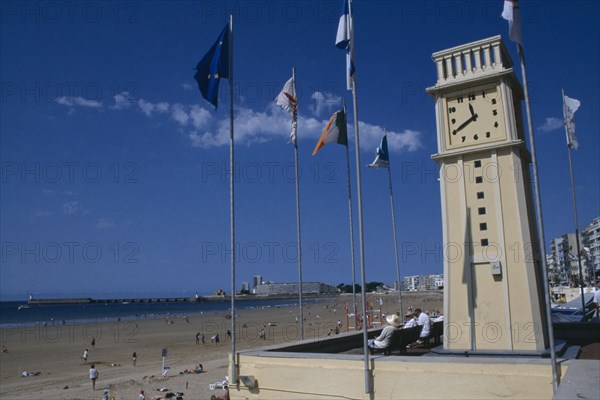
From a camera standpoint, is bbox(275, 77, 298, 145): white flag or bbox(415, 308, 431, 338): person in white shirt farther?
bbox(275, 77, 298, 145): white flag

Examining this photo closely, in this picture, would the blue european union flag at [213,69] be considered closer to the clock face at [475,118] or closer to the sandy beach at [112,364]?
the clock face at [475,118]

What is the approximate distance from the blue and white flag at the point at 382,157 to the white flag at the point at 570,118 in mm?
6407

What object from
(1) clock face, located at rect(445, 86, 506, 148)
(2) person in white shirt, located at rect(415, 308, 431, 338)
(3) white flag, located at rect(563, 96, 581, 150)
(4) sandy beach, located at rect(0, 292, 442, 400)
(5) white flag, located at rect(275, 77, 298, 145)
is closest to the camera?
(1) clock face, located at rect(445, 86, 506, 148)

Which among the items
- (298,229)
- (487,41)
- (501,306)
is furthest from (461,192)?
(298,229)

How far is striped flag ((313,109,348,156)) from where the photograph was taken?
539 inches

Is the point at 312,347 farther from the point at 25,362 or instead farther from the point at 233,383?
the point at 25,362

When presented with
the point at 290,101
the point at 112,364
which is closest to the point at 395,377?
the point at 290,101

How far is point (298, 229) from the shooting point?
14281 mm

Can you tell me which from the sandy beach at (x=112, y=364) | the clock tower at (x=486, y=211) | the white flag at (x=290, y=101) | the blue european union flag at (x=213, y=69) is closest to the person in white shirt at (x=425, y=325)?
the clock tower at (x=486, y=211)

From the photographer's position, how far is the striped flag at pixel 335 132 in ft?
44.9

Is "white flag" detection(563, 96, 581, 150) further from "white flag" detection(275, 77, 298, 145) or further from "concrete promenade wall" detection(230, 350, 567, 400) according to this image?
"concrete promenade wall" detection(230, 350, 567, 400)

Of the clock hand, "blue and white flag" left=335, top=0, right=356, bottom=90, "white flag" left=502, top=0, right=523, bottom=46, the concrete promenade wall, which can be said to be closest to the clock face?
the clock hand

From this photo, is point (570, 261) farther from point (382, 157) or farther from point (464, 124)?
point (464, 124)

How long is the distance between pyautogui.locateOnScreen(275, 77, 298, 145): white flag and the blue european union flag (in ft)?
9.19
